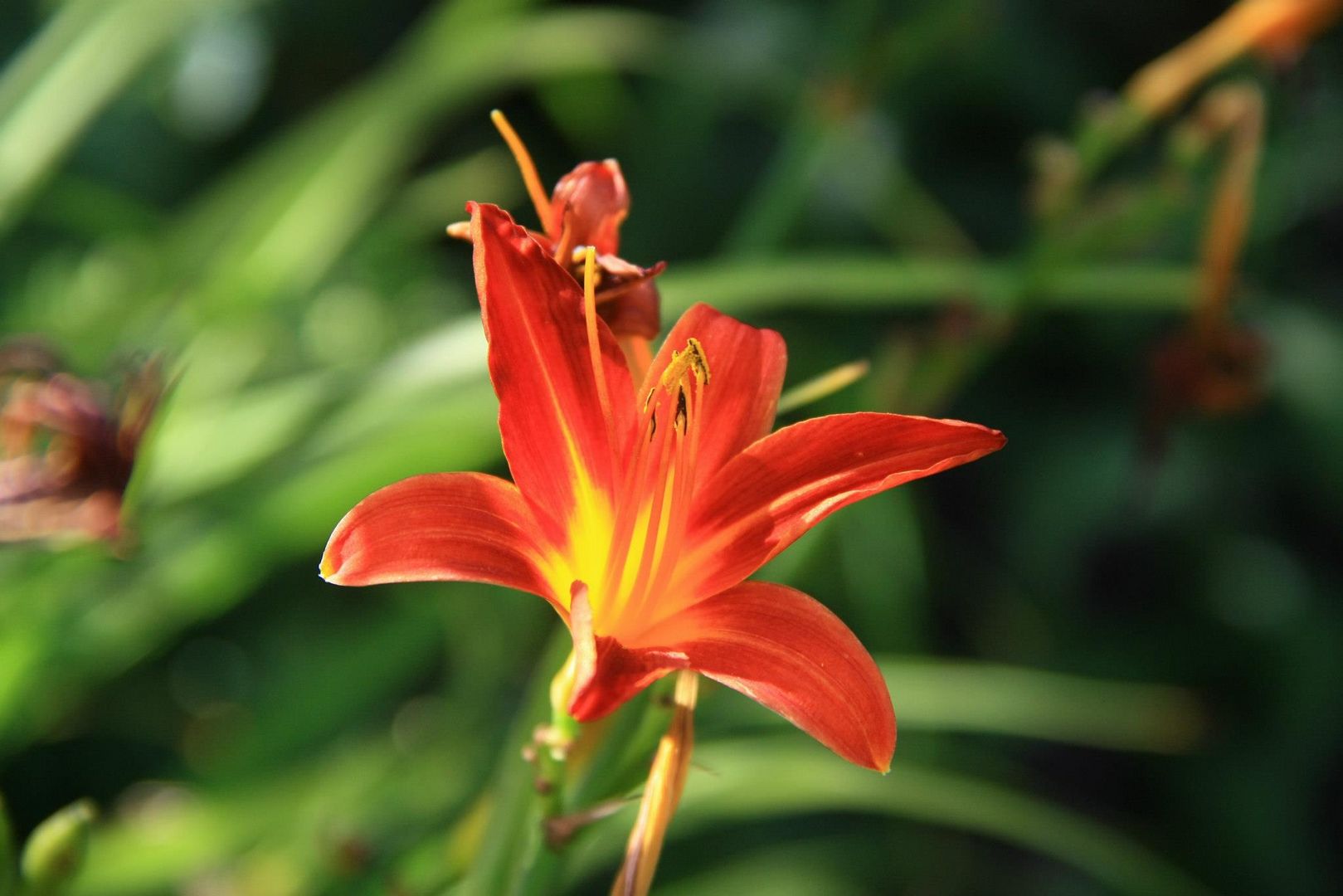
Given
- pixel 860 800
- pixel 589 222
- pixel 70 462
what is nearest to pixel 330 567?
pixel 589 222

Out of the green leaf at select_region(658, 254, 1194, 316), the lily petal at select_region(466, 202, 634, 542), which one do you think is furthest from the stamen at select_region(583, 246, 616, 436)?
the green leaf at select_region(658, 254, 1194, 316)

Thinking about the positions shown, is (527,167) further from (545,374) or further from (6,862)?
(6,862)

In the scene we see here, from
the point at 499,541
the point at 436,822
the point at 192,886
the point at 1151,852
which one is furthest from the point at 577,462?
the point at 1151,852

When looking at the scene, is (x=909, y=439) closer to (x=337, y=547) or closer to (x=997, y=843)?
(x=337, y=547)

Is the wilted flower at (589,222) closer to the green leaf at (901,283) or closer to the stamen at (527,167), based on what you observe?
the stamen at (527,167)

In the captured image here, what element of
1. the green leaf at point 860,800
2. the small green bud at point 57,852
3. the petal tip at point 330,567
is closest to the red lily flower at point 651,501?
the petal tip at point 330,567

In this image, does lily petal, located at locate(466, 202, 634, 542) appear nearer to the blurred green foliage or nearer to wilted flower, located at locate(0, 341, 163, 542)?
the blurred green foliage

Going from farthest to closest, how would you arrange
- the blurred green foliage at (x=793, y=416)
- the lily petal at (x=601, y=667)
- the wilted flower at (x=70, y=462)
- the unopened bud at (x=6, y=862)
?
the blurred green foliage at (x=793, y=416) < the wilted flower at (x=70, y=462) < the unopened bud at (x=6, y=862) < the lily petal at (x=601, y=667)
